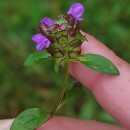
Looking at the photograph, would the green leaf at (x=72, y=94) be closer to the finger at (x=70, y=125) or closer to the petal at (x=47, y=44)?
the finger at (x=70, y=125)

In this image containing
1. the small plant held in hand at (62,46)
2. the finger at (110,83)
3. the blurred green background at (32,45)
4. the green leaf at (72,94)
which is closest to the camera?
the small plant held in hand at (62,46)

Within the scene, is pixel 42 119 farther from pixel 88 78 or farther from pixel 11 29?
pixel 11 29

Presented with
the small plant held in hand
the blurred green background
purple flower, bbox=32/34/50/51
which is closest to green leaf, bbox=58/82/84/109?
the small plant held in hand

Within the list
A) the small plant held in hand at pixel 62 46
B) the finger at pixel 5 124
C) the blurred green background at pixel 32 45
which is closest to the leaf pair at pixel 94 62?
the small plant held in hand at pixel 62 46

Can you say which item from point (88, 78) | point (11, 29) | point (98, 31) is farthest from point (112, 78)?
point (11, 29)

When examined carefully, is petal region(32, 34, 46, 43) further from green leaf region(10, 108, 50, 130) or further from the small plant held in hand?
green leaf region(10, 108, 50, 130)

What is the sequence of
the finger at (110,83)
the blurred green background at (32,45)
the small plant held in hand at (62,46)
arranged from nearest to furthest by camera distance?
the small plant held in hand at (62,46) → the finger at (110,83) → the blurred green background at (32,45)

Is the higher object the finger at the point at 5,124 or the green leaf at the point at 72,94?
the green leaf at the point at 72,94
